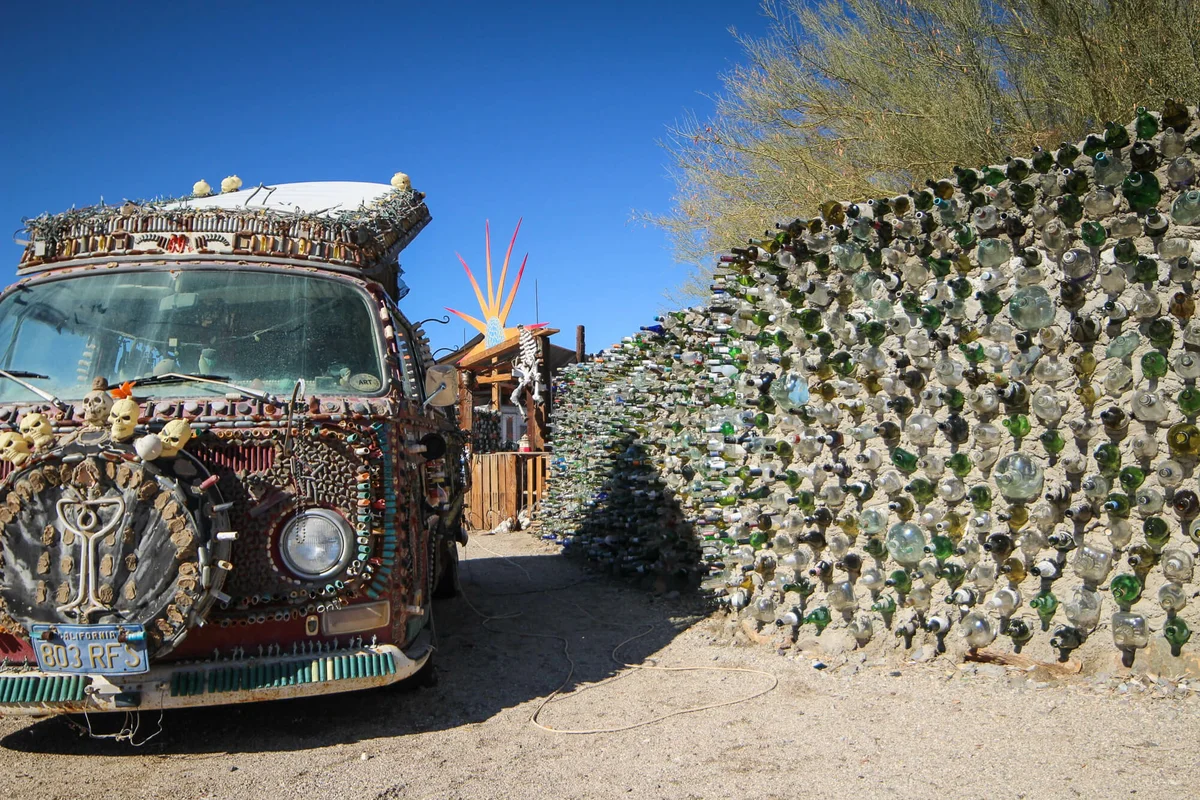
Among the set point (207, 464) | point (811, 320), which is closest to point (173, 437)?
point (207, 464)

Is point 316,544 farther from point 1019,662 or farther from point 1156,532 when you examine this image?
point 1156,532

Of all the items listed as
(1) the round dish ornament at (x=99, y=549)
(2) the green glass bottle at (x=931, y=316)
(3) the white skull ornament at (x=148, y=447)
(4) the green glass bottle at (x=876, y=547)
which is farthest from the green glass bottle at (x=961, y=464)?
(3) the white skull ornament at (x=148, y=447)

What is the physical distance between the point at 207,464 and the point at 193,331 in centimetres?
84

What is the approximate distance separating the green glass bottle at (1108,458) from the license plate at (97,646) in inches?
163

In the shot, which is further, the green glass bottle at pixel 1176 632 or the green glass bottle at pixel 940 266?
the green glass bottle at pixel 940 266

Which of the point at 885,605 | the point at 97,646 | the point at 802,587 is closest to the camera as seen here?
the point at 97,646

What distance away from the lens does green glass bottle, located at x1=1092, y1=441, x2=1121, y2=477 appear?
3955 millimetres

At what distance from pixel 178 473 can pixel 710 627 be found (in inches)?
146

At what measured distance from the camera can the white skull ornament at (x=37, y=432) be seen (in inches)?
138

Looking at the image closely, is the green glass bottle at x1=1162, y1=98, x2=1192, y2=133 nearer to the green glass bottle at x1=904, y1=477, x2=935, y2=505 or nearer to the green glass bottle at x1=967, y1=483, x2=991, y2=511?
the green glass bottle at x1=967, y1=483, x2=991, y2=511

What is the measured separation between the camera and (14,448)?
3.47m

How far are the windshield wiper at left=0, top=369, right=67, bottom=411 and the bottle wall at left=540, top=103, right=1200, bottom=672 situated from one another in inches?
145

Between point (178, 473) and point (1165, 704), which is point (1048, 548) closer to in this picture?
point (1165, 704)

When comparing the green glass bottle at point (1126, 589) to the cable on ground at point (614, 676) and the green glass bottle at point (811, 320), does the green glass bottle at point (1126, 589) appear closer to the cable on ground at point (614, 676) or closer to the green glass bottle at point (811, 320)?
the cable on ground at point (614, 676)
